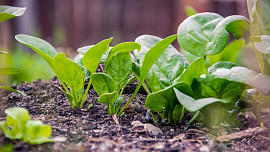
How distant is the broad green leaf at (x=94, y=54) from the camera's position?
1.15 metres

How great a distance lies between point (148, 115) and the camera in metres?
1.36

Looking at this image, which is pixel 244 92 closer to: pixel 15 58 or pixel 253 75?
pixel 253 75

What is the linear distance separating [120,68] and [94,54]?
16 centimetres

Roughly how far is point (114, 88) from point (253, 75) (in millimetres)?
596

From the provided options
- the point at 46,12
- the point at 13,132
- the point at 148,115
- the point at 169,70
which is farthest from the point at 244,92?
the point at 46,12

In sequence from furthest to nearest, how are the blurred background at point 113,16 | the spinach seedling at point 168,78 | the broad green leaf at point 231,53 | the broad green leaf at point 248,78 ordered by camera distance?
the blurred background at point 113,16 < the broad green leaf at point 231,53 < the spinach seedling at point 168,78 < the broad green leaf at point 248,78

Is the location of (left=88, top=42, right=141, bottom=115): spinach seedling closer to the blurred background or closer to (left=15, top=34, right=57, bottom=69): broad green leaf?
(left=15, top=34, right=57, bottom=69): broad green leaf

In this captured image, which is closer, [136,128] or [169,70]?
[136,128]

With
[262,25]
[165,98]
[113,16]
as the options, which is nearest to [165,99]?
[165,98]

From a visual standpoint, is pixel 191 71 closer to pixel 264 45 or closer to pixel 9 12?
pixel 264 45

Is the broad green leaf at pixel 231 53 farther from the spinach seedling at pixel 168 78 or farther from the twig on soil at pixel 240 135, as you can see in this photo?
the twig on soil at pixel 240 135

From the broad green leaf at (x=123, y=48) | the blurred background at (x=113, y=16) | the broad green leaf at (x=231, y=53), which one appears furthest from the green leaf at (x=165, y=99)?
the blurred background at (x=113, y=16)

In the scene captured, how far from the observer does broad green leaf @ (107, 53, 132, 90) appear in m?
1.28

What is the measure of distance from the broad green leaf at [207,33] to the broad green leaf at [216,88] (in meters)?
0.16
